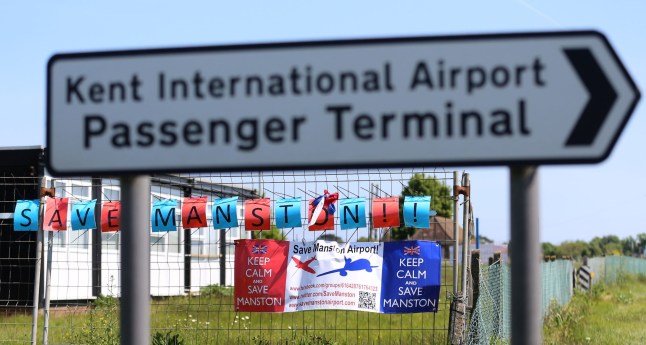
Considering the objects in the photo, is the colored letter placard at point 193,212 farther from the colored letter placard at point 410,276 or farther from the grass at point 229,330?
the colored letter placard at point 410,276

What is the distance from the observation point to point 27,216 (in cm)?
1195

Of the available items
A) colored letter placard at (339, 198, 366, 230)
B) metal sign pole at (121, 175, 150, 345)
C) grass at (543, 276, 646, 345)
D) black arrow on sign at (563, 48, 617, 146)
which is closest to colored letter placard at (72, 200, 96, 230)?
colored letter placard at (339, 198, 366, 230)

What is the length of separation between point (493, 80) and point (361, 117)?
1.27 ft

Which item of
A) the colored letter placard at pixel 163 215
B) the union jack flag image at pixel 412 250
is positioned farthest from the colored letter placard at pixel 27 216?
the union jack flag image at pixel 412 250

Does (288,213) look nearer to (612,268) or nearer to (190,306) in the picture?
(190,306)

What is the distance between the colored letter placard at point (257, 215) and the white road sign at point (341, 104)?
7.94 meters

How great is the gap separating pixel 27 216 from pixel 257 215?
339cm

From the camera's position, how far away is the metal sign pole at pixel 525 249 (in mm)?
2541

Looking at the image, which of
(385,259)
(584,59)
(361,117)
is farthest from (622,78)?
(385,259)

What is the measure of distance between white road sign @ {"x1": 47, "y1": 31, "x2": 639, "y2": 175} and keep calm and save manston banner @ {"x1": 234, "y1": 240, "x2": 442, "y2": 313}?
7.63m

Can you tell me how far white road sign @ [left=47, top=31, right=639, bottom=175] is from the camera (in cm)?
249

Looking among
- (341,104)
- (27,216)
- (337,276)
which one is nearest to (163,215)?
(27,216)

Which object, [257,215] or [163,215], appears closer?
[257,215]

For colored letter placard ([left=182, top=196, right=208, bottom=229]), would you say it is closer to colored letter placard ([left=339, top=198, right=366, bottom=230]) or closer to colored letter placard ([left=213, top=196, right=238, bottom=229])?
colored letter placard ([left=213, top=196, right=238, bottom=229])
